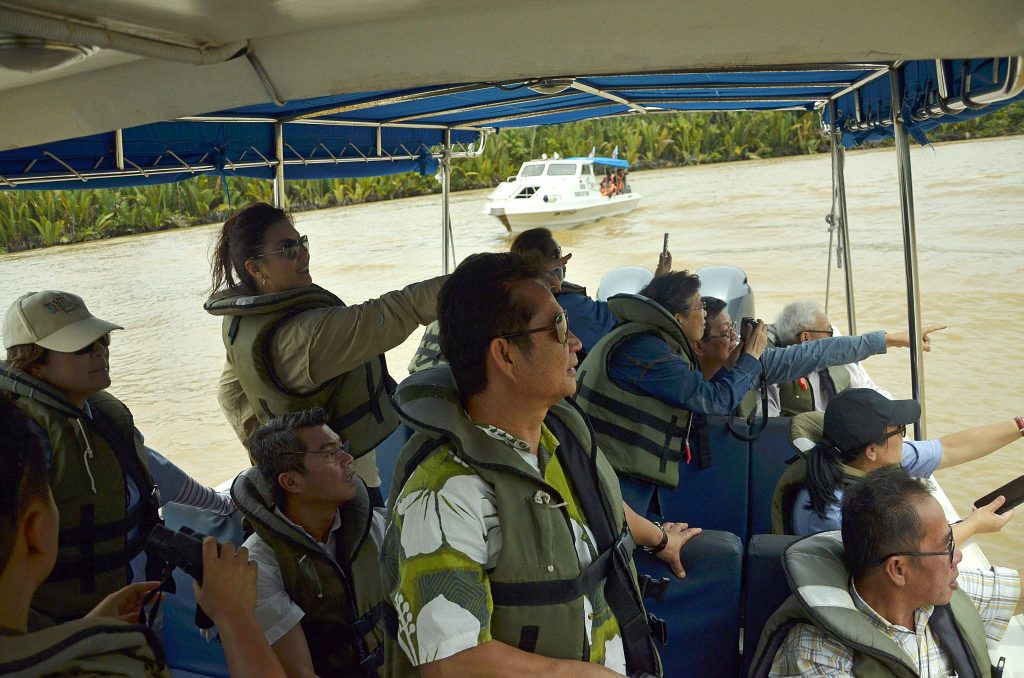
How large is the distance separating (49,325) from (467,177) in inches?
1003

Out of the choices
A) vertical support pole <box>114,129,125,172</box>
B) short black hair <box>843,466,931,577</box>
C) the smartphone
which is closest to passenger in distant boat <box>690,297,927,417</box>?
the smartphone

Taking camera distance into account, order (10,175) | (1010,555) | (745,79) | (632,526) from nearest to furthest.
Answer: (632,526)
(10,175)
(745,79)
(1010,555)

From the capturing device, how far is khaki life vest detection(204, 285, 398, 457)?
89.0 inches

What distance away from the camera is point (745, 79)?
12.2ft

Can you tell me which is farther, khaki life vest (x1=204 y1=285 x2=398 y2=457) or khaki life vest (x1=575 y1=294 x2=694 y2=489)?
khaki life vest (x1=575 y1=294 x2=694 y2=489)

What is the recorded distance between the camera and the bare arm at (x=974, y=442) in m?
2.70

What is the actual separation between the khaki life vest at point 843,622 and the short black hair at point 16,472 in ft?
4.38

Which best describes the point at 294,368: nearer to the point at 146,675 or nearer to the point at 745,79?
the point at 146,675

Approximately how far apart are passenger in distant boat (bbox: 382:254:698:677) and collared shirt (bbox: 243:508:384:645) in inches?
25.4

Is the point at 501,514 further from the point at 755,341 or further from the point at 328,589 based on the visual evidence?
the point at 755,341

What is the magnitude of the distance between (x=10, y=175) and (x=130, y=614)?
2253 mm

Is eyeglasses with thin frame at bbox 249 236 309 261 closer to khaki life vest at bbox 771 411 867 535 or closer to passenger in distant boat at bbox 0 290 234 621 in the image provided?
passenger in distant boat at bbox 0 290 234 621

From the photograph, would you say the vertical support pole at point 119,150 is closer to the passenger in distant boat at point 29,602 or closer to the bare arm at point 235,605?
the bare arm at point 235,605

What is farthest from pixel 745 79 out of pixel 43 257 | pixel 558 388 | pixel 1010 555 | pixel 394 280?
pixel 43 257
